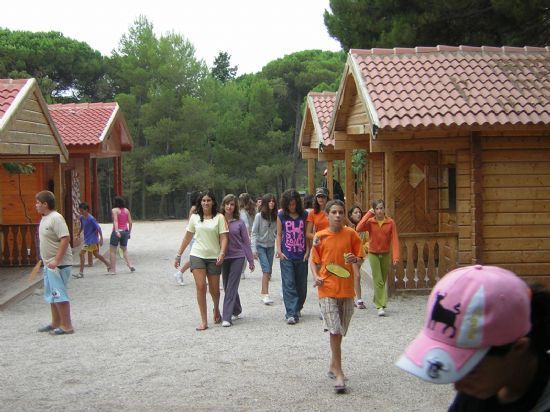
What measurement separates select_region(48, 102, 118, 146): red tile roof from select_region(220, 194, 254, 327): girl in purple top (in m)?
12.8

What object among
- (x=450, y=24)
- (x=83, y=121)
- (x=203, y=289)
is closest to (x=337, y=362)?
(x=203, y=289)

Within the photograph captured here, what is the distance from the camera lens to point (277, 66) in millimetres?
55875

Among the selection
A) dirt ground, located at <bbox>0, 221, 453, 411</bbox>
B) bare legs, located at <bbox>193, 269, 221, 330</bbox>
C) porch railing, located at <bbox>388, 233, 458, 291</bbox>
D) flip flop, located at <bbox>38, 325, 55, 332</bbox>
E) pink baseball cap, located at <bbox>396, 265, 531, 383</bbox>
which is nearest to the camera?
pink baseball cap, located at <bbox>396, 265, 531, 383</bbox>

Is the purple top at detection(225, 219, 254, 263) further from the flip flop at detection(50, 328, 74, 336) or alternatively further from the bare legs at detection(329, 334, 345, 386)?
the bare legs at detection(329, 334, 345, 386)

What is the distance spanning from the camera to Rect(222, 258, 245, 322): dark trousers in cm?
1046

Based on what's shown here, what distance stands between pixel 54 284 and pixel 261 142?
39738 millimetres

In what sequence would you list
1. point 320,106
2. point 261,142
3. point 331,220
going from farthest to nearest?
point 261,142 → point 320,106 → point 331,220

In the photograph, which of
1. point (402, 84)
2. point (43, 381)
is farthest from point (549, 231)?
point (43, 381)

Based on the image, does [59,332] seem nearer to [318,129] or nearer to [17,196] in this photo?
[318,129]

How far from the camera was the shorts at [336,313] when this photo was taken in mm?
7109

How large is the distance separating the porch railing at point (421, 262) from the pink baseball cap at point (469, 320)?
1098 cm

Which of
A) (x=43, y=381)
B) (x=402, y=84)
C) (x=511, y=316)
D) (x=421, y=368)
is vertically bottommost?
(x=43, y=381)

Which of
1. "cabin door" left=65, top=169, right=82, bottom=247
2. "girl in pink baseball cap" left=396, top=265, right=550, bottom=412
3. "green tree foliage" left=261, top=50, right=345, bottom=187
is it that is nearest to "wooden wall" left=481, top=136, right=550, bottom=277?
"girl in pink baseball cap" left=396, top=265, right=550, bottom=412

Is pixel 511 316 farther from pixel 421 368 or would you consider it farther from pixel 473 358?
pixel 421 368
